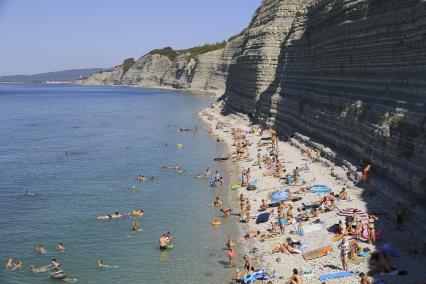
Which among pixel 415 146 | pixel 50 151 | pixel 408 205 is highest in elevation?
pixel 415 146

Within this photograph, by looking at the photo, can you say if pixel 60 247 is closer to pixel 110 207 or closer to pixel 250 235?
pixel 110 207

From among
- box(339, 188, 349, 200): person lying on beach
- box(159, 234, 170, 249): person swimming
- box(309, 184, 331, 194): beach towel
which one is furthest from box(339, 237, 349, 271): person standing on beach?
box(159, 234, 170, 249): person swimming

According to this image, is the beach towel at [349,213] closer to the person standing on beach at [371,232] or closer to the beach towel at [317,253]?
the person standing on beach at [371,232]

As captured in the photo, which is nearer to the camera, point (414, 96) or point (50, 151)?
point (414, 96)

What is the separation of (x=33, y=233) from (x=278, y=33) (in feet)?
146

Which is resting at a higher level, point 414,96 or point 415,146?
point 414,96

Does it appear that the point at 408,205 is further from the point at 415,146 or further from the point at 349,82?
the point at 349,82

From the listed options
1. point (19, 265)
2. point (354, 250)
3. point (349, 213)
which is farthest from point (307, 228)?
point (19, 265)

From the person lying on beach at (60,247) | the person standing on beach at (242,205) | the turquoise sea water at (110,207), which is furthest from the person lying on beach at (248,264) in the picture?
the person lying on beach at (60,247)

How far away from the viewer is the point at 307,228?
83.8ft

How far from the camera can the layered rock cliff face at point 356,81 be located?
27.5 meters

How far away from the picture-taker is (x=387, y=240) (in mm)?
22344

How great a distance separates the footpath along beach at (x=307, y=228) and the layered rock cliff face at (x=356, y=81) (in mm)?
2373

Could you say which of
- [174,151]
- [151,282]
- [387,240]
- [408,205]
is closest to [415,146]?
[408,205]
